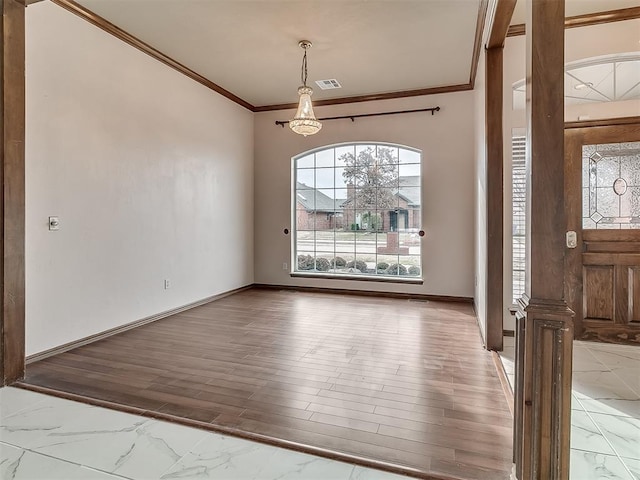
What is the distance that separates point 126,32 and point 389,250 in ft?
14.4

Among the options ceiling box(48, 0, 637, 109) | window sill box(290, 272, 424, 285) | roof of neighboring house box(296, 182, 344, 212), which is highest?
ceiling box(48, 0, 637, 109)

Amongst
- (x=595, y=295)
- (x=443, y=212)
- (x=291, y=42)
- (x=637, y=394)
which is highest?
(x=291, y=42)

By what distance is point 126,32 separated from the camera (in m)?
3.70

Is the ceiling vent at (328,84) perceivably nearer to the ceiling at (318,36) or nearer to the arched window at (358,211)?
the ceiling at (318,36)

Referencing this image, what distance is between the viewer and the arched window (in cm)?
559

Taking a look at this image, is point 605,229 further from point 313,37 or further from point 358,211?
point 313,37

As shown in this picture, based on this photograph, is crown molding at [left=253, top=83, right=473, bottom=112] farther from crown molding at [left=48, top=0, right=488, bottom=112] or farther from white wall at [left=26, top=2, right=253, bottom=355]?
white wall at [left=26, top=2, right=253, bottom=355]

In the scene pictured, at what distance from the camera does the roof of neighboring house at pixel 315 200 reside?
6.03 metres

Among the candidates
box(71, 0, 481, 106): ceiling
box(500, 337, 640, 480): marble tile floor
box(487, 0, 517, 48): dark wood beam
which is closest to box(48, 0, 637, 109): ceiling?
box(71, 0, 481, 106): ceiling

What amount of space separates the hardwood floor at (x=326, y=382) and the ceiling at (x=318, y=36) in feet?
10.1

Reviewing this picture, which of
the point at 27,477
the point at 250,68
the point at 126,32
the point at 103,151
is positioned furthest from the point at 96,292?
the point at 250,68

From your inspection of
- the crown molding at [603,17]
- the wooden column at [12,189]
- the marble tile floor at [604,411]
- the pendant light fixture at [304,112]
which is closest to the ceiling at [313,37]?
the pendant light fixture at [304,112]

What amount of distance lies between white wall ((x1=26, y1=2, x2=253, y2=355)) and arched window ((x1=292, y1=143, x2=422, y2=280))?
1457 mm

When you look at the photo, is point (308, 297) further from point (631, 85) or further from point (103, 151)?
point (631, 85)
